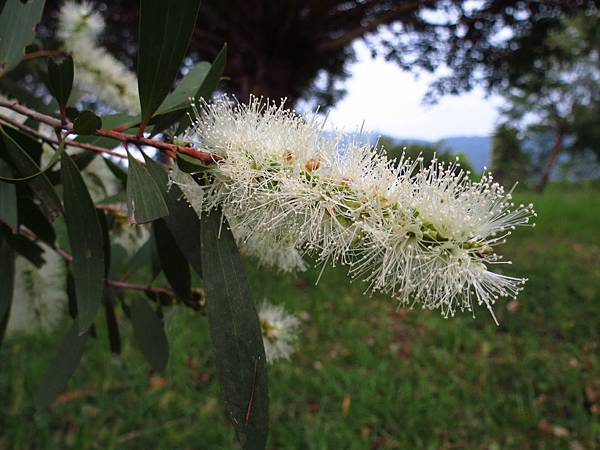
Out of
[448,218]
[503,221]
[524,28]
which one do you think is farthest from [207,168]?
[524,28]

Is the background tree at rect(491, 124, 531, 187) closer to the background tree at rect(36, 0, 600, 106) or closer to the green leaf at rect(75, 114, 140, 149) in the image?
the background tree at rect(36, 0, 600, 106)

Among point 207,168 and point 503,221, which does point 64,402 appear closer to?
point 207,168

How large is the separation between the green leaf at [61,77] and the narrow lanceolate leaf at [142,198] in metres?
0.19

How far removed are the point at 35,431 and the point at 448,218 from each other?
2371mm

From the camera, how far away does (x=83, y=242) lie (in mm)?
856

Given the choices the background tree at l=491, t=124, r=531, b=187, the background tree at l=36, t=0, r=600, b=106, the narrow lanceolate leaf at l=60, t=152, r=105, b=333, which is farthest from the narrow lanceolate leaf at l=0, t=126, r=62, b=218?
the background tree at l=491, t=124, r=531, b=187

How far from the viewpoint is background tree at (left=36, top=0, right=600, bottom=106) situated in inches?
188

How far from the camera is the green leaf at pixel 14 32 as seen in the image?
972mm

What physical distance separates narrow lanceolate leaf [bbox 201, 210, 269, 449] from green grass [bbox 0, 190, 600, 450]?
0.62 metres

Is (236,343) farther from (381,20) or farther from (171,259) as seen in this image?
(381,20)

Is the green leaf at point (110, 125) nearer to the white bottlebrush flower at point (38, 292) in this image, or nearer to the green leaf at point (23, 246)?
the green leaf at point (23, 246)

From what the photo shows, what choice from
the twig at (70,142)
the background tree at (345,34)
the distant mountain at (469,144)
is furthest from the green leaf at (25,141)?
the background tree at (345,34)

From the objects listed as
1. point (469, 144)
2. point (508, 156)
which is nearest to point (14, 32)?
point (469, 144)

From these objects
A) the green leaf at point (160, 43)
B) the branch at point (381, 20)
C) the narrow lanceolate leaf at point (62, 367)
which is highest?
the branch at point (381, 20)
